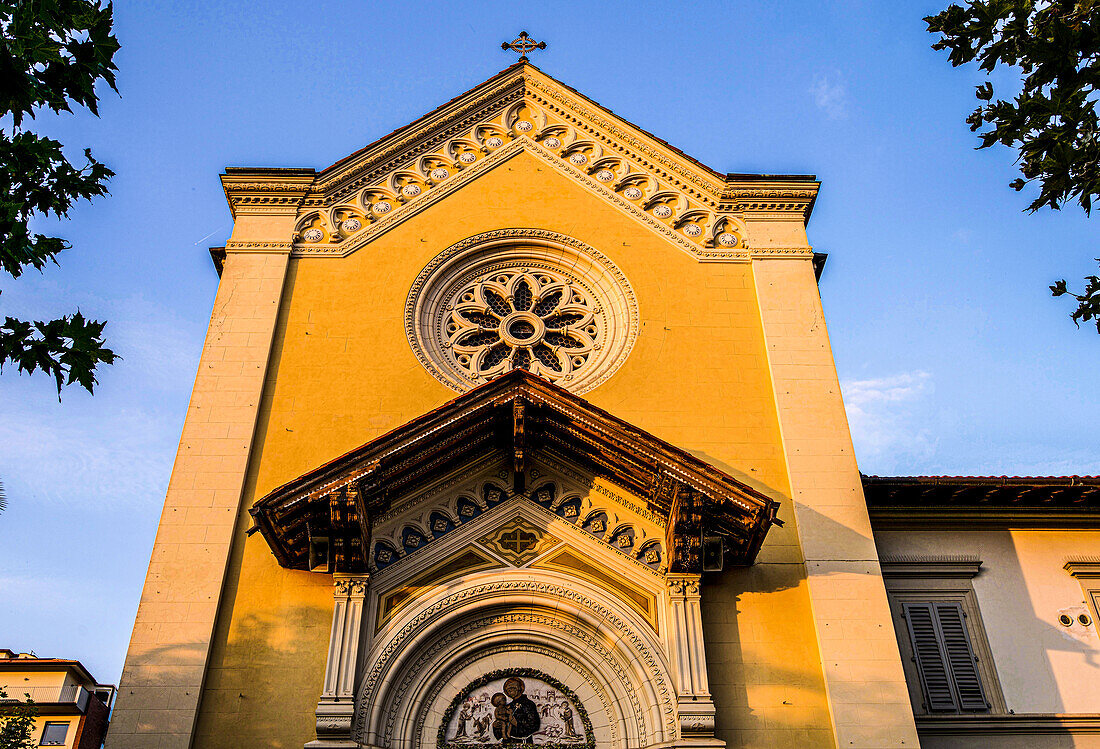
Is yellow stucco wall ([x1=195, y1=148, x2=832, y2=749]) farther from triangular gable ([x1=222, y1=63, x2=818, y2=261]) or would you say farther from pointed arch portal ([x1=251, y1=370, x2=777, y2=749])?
pointed arch portal ([x1=251, y1=370, x2=777, y2=749])

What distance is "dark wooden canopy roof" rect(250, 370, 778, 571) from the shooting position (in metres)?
11.7

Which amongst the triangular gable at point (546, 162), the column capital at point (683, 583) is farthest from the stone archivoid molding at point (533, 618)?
the triangular gable at point (546, 162)

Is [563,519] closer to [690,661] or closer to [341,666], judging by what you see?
[690,661]

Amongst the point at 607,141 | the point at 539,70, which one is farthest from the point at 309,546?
the point at 539,70

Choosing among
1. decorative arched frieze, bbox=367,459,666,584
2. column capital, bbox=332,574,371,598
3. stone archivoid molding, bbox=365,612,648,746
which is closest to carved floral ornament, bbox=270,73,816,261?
decorative arched frieze, bbox=367,459,666,584

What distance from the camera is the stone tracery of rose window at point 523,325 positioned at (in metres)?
15.4

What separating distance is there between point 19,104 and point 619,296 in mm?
8852

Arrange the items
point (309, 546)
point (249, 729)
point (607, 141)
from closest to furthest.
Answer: point (249, 729) < point (309, 546) < point (607, 141)

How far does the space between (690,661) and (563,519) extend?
2.47 metres

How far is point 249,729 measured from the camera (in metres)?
11.4

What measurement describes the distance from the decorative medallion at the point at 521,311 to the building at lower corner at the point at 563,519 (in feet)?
0.17

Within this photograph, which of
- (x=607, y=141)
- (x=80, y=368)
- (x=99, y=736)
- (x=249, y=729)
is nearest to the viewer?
(x=80, y=368)

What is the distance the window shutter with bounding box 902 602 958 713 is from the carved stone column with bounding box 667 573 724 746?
3.25 m

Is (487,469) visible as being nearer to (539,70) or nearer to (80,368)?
(80,368)
